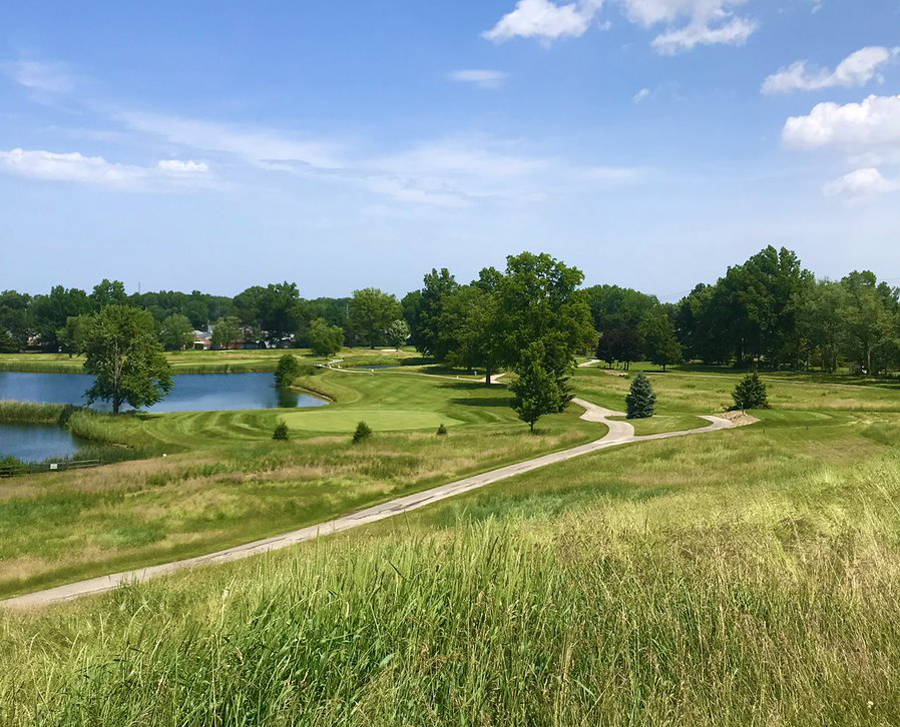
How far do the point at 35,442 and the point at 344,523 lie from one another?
39964 mm

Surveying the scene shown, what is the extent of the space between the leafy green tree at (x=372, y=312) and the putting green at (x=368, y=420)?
101629mm

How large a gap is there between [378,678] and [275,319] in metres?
183

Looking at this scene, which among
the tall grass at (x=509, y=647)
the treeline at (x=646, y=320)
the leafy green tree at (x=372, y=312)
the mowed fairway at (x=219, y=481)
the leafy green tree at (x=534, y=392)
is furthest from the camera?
the leafy green tree at (x=372, y=312)

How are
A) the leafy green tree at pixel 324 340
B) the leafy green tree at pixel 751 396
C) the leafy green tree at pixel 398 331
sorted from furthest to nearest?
the leafy green tree at pixel 398 331 < the leafy green tree at pixel 324 340 < the leafy green tree at pixel 751 396

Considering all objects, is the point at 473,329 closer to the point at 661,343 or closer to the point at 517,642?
the point at 661,343

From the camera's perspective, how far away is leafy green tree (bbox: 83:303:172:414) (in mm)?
65688

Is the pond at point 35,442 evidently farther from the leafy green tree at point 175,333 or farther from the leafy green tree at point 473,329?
the leafy green tree at point 175,333

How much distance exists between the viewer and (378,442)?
1689 inches

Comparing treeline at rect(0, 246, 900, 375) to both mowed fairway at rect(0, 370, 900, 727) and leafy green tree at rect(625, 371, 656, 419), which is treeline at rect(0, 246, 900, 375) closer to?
leafy green tree at rect(625, 371, 656, 419)

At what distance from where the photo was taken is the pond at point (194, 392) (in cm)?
7500

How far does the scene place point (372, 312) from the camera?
16350cm

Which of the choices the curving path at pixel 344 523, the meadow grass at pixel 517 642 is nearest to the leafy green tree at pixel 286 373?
the curving path at pixel 344 523

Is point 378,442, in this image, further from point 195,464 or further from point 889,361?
point 889,361

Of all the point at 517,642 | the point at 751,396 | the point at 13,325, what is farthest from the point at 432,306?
the point at 517,642
